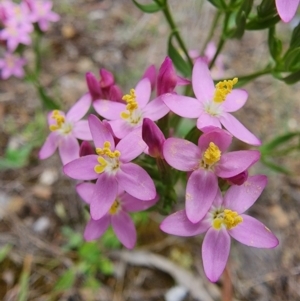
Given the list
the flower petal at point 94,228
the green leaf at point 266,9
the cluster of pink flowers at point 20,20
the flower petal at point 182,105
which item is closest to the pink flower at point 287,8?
the green leaf at point 266,9

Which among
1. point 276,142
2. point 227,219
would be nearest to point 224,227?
point 227,219

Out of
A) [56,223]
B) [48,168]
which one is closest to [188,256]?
[56,223]

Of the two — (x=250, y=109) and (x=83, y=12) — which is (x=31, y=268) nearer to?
(x=250, y=109)

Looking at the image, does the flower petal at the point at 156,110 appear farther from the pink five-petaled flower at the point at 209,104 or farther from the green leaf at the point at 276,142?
the green leaf at the point at 276,142

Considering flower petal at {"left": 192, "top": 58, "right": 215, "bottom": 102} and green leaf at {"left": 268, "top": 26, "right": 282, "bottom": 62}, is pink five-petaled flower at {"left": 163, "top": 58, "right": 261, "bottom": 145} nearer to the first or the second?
flower petal at {"left": 192, "top": 58, "right": 215, "bottom": 102}

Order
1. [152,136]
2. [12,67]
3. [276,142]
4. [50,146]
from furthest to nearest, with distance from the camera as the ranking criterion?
1. [12,67]
2. [276,142]
3. [50,146]
4. [152,136]

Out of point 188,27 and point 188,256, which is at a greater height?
point 188,27

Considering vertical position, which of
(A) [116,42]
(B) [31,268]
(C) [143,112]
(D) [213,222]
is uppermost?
(C) [143,112]

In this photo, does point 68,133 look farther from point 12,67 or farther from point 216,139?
point 12,67
